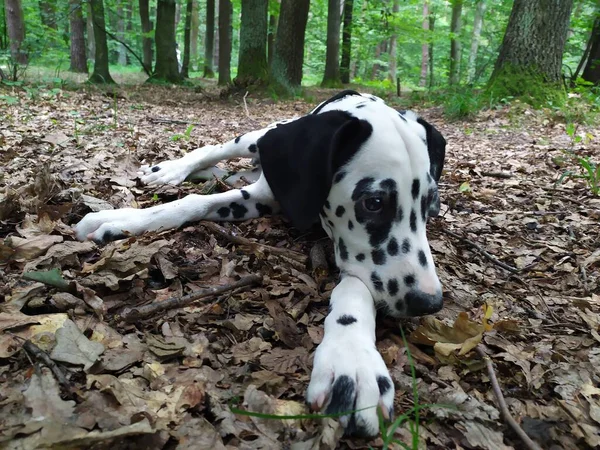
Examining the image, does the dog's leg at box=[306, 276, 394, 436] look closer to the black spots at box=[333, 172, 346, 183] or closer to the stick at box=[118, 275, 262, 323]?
the stick at box=[118, 275, 262, 323]

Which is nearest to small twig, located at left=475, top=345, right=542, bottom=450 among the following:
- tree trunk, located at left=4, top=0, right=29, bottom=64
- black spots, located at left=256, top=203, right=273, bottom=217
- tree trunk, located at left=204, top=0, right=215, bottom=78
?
black spots, located at left=256, top=203, right=273, bottom=217

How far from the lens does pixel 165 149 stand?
5.25 m

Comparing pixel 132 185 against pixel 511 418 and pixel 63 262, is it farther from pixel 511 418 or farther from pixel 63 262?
pixel 511 418

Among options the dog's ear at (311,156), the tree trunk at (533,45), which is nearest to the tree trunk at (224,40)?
the tree trunk at (533,45)

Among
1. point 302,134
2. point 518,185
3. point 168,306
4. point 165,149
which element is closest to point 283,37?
point 165,149

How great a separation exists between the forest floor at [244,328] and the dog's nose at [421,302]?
13 centimetres

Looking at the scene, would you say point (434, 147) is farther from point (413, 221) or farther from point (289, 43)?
point (289, 43)

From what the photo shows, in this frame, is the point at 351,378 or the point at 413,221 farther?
the point at 413,221

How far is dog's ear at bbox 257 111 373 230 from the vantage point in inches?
94.5

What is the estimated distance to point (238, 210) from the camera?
3.38 meters

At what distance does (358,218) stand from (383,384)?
93cm

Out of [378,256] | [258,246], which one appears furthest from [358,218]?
[258,246]

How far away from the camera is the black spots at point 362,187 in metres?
2.34

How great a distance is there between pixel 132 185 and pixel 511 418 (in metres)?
3.34
